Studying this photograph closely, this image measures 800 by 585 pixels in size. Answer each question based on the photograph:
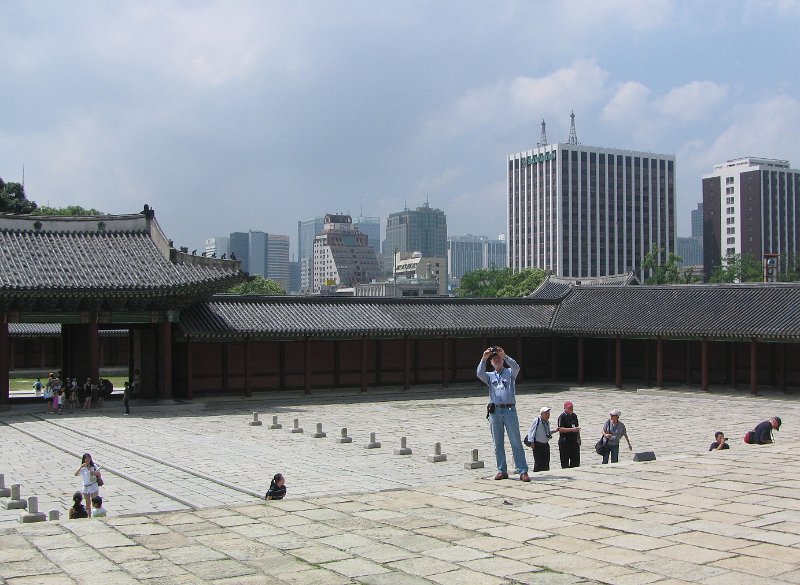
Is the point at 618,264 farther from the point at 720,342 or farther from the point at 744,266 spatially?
the point at 720,342

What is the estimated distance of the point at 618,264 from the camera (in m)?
162

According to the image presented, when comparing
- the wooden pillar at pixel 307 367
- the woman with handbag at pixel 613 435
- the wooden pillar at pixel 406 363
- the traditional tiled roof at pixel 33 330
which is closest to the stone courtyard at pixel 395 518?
the woman with handbag at pixel 613 435

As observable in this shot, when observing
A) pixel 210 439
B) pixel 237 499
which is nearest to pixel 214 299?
pixel 210 439

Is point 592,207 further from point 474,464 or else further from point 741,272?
point 474,464

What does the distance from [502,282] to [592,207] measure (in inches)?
1971

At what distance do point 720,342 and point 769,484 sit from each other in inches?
1119

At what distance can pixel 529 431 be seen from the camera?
17.0 m

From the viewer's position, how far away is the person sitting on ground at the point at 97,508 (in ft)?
47.5

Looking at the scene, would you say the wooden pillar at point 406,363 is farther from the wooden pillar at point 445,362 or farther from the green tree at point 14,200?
the green tree at point 14,200

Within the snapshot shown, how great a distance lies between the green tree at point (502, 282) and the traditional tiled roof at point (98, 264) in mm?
70867

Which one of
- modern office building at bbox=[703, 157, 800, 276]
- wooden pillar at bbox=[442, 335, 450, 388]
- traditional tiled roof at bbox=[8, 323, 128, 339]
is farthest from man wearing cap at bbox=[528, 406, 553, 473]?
modern office building at bbox=[703, 157, 800, 276]

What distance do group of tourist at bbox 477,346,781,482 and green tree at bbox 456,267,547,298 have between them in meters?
86.1

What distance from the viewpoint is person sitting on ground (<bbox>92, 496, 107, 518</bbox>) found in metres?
14.5

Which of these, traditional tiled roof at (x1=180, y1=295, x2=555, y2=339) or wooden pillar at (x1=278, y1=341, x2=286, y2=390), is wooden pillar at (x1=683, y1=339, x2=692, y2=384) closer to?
traditional tiled roof at (x1=180, y1=295, x2=555, y2=339)
